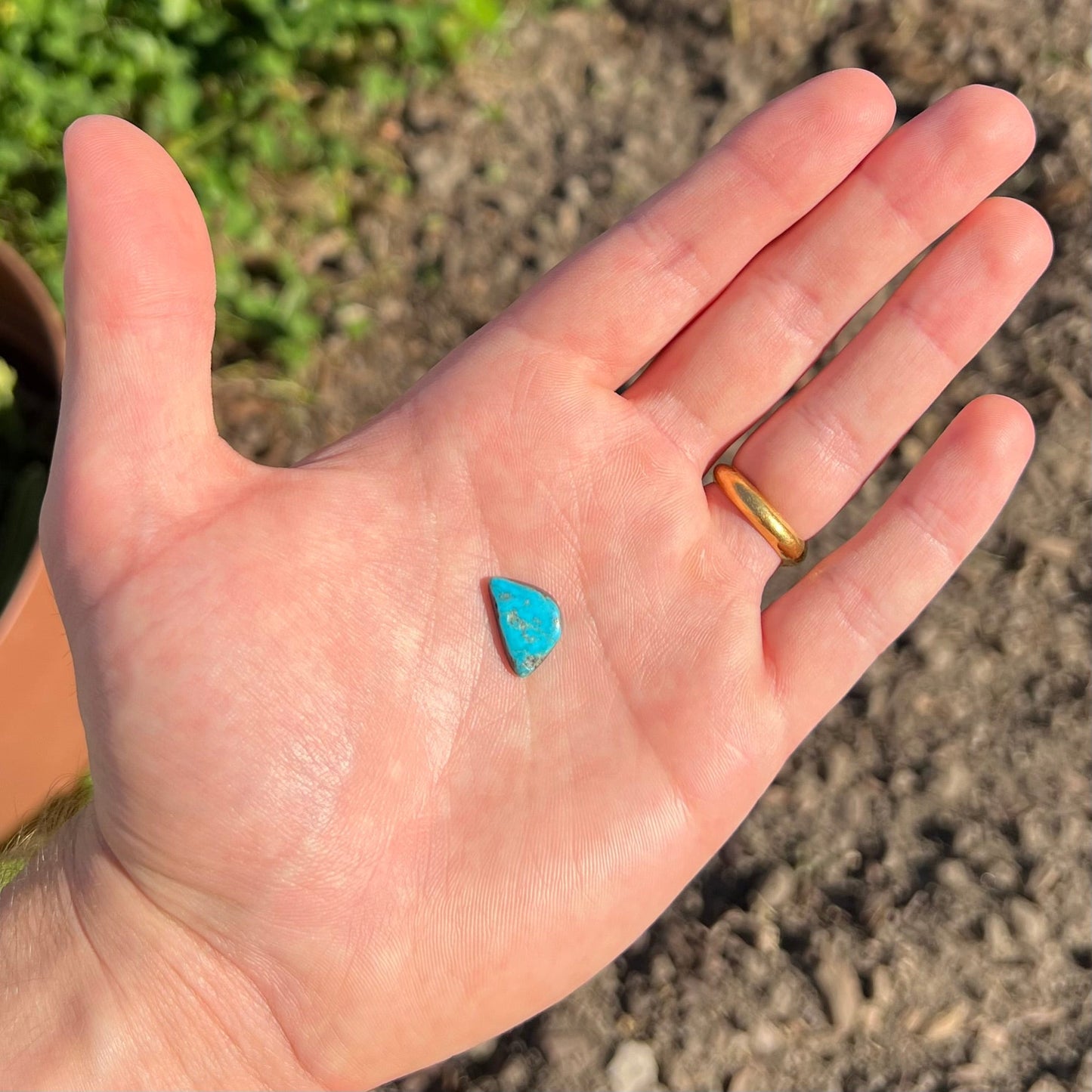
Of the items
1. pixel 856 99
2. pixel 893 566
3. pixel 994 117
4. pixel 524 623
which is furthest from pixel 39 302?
pixel 994 117

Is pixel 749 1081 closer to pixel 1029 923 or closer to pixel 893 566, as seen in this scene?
pixel 1029 923

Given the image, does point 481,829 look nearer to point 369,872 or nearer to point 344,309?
point 369,872

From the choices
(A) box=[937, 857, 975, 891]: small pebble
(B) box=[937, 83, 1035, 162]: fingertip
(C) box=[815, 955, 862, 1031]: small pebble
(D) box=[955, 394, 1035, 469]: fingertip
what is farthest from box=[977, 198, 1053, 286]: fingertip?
(C) box=[815, 955, 862, 1031]: small pebble

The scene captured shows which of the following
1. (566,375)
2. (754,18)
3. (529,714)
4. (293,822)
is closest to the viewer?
(293,822)

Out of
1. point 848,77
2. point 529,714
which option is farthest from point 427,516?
point 848,77

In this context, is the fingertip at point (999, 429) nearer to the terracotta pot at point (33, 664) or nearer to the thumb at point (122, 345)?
the thumb at point (122, 345)

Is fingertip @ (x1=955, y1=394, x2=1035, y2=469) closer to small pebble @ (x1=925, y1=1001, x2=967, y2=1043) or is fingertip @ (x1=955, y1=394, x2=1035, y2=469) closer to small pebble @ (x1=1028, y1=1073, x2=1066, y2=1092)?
small pebble @ (x1=925, y1=1001, x2=967, y2=1043)
